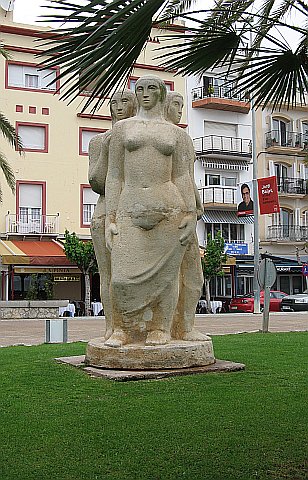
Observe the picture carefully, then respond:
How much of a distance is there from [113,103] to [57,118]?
87.7 ft

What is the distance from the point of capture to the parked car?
35.0m

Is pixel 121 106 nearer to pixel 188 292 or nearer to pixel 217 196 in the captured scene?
pixel 188 292

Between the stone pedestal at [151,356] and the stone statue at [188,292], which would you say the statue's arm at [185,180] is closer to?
the stone statue at [188,292]

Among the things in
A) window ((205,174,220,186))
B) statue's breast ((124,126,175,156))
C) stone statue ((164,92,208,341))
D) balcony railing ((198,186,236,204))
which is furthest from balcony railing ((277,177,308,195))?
statue's breast ((124,126,175,156))

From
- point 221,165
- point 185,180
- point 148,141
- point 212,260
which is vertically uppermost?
point 221,165

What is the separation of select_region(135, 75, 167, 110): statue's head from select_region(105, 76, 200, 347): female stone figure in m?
0.01

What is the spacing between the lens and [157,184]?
8.56 m

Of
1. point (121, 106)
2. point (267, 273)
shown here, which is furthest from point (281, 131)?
point (121, 106)

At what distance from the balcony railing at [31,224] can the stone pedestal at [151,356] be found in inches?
1025

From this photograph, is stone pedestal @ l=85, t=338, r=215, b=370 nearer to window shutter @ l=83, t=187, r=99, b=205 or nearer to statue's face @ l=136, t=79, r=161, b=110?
statue's face @ l=136, t=79, r=161, b=110

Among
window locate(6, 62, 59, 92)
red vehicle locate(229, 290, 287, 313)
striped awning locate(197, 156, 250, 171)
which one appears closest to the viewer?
window locate(6, 62, 59, 92)

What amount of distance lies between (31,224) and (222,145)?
12396 mm

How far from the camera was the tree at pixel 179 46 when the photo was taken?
4.09m

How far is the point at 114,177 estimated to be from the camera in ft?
28.9
